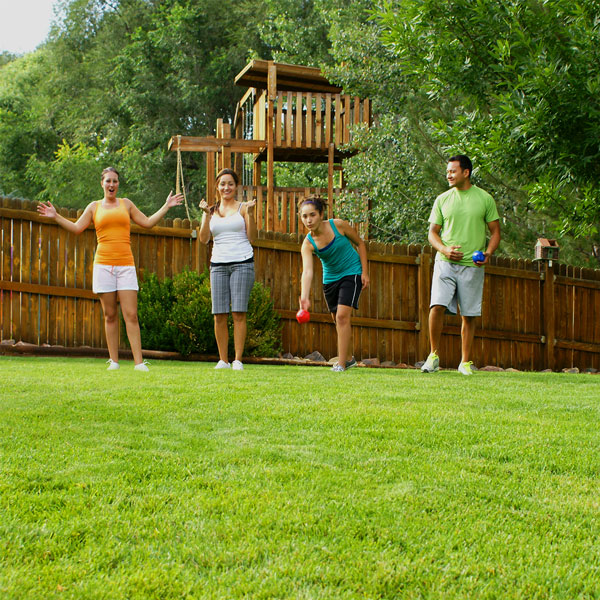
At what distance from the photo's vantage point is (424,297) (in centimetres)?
1126

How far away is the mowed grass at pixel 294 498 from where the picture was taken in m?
2.11

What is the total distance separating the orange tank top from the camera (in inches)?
295

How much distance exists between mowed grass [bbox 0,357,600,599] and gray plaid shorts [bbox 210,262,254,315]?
2821 mm

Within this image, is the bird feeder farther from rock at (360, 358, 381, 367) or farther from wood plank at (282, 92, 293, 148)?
wood plank at (282, 92, 293, 148)

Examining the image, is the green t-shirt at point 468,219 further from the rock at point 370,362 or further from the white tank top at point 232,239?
the rock at point 370,362

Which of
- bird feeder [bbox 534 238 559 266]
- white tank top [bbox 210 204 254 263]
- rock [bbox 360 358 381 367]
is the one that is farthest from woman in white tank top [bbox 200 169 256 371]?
bird feeder [bbox 534 238 559 266]

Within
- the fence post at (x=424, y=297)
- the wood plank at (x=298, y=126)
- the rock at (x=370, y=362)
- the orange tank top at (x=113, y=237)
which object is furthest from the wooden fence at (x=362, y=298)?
the wood plank at (x=298, y=126)

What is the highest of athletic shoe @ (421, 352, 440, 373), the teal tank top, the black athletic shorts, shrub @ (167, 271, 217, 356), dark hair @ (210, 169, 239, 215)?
dark hair @ (210, 169, 239, 215)

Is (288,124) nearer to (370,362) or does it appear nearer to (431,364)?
(370,362)

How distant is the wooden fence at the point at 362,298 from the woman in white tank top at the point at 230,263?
2.69 meters

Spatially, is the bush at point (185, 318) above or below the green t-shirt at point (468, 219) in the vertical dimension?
below

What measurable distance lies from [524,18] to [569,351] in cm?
683

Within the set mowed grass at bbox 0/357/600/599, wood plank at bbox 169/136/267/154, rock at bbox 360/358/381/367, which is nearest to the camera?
mowed grass at bbox 0/357/600/599

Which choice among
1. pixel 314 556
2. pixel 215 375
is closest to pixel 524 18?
pixel 215 375
